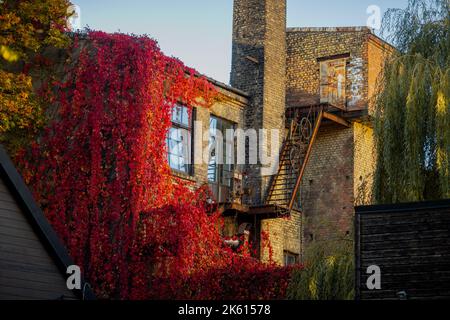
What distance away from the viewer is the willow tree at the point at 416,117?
1953cm

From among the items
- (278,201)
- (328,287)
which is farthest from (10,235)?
(278,201)

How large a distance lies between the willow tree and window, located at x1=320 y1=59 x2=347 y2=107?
33.6 feet

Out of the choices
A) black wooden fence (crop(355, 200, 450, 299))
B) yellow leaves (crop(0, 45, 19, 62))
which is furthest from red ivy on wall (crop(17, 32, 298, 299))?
black wooden fence (crop(355, 200, 450, 299))

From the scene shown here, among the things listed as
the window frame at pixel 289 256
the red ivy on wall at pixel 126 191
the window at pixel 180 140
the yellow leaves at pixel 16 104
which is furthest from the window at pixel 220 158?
the yellow leaves at pixel 16 104

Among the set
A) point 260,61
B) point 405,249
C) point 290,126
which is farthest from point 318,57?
point 405,249

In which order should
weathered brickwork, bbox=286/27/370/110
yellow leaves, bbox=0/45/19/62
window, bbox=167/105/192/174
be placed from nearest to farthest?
yellow leaves, bbox=0/45/19/62 → window, bbox=167/105/192/174 → weathered brickwork, bbox=286/27/370/110

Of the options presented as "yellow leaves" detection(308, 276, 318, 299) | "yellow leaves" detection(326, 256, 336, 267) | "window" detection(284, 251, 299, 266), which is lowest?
"yellow leaves" detection(308, 276, 318, 299)

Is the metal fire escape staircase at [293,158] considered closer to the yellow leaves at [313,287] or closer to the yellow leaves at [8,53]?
the yellow leaves at [313,287]

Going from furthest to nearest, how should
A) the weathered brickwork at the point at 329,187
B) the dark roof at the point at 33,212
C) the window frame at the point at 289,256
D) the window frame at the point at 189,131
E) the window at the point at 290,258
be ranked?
1. the weathered brickwork at the point at 329,187
2. the window at the point at 290,258
3. the window frame at the point at 289,256
4. the window frame at the point at 189,131
5. the dark roof at the point at 33,212

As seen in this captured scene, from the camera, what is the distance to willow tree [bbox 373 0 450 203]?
64.1 feet

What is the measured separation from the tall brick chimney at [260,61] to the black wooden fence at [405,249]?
1213 cm

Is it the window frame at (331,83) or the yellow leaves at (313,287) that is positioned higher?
the window frame at (331,83)

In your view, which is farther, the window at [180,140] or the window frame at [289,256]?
the window frame at [289,256]

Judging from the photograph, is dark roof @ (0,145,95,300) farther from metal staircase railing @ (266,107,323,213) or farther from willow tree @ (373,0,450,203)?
metal staircase railing @ (266,107,323,213)
